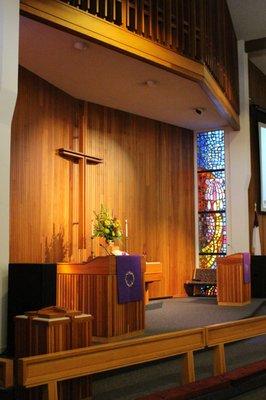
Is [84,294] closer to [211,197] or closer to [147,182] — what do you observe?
[147,182]

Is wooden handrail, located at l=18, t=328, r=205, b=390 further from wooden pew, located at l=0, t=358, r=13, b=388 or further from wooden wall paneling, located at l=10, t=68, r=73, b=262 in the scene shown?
wooden wall paneling, located at l=10, t=68, r=73, b=262

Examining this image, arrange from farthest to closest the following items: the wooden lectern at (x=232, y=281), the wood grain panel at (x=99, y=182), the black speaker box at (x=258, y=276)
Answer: the black speaker box at (x=258, y=276) → the wooden lectern at (x=232, y=281) → the wood grain panel at (x=99, y=182)

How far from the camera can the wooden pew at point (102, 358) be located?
2805mm

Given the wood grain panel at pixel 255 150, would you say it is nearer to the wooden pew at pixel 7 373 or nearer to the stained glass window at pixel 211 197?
the stained glass window at pixel 211 197

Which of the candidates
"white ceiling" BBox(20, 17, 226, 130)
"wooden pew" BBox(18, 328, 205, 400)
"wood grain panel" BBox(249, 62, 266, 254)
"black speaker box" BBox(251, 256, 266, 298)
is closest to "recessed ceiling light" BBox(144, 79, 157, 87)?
"white ceiling" BBox(20, 17, 226, 130)

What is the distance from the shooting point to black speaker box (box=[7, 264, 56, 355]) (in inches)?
176

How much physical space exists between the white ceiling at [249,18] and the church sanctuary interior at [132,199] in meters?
0.03

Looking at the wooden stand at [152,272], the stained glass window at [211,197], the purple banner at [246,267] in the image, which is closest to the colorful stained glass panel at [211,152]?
the stained glass window at [211,197]

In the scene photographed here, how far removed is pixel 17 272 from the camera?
4582mm

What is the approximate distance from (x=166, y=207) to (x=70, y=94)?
292 centimetres

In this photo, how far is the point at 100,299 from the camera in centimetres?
497

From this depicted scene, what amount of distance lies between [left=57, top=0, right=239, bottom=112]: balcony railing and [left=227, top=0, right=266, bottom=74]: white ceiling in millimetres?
308

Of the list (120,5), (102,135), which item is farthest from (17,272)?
(102,135)

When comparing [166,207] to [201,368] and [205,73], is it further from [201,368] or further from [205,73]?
[201,368]
